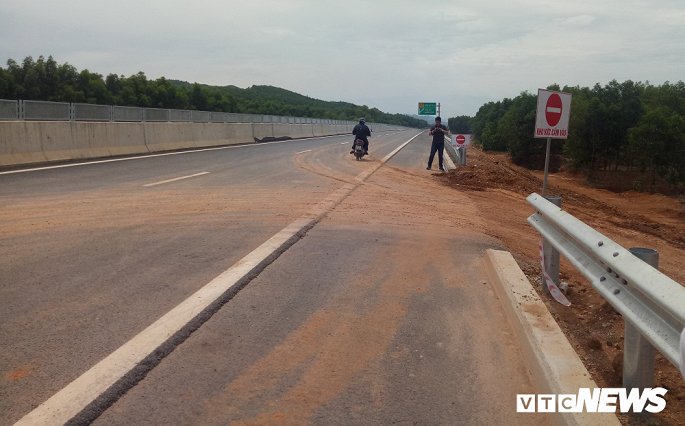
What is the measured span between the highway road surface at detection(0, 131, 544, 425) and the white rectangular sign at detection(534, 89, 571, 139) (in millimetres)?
1771

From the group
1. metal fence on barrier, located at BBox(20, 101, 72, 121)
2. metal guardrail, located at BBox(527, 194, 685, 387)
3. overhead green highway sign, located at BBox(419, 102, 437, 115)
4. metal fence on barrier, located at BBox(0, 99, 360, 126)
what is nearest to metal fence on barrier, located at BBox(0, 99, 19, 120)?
metal fence on barrier, located at BBox(0, 99, 360, 126)

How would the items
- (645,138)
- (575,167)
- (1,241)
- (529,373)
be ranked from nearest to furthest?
(529,373), (1,241), (645,138), (575,167)

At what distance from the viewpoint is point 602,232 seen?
11.5 m

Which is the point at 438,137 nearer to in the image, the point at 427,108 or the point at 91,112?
the point at 91,112

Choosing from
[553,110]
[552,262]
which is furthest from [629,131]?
[552,262]

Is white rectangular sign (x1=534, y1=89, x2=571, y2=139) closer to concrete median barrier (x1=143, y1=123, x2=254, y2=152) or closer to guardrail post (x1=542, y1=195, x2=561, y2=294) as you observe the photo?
guardrail post (x1=542, y1=195, x2=561, y2=294)

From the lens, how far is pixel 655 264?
11.7ft

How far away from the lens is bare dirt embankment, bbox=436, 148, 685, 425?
4094 mm

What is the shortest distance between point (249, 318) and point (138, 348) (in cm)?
99

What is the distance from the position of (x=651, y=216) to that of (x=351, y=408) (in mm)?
17214

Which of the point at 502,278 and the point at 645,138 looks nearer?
the point at 502,278

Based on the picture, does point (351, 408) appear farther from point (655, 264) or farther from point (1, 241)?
point (1, 241)

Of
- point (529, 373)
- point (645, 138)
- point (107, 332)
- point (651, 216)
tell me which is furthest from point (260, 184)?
point (645, 138)

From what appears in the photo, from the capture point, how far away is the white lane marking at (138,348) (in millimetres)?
3332
